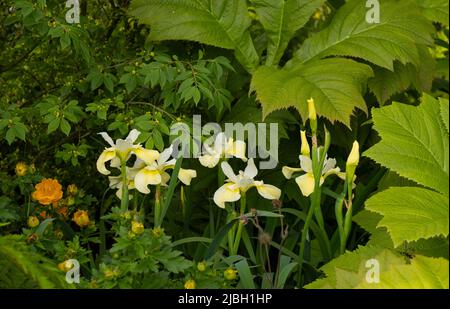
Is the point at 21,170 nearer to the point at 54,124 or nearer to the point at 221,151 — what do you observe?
the point at 54,124

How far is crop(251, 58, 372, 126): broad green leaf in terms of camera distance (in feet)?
6.80

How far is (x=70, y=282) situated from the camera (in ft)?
5.07

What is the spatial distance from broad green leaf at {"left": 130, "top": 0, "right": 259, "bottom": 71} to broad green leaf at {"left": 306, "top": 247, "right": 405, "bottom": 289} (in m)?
0.84

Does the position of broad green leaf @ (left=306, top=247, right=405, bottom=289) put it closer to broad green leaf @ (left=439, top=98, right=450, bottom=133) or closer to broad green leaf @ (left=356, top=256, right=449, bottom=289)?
broad green leaf @ (left=356, top=256, right=449, bottom=289)

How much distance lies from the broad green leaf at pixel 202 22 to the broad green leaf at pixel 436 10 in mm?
607

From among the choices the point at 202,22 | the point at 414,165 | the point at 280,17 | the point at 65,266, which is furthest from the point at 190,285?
the point at 280,17

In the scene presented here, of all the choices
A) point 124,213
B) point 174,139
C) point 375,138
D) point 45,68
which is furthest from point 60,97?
point 375,138

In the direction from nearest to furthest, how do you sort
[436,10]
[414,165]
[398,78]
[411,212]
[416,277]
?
[416,277] → [411,212] → [414,165] → [398,78] → [436,10]

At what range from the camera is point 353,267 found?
1.73 m

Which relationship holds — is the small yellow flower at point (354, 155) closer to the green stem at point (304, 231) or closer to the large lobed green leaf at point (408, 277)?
the green stem at point (304, 231)

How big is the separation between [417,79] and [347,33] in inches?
11.0

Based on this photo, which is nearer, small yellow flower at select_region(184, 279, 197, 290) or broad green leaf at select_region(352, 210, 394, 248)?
small yellow flower at select_region(184, 279, 197, 290)

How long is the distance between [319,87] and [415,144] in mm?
439

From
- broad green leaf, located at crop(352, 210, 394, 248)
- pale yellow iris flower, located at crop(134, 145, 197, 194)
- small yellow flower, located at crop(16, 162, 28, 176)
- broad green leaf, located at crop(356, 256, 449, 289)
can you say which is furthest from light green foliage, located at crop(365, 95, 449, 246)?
small yellow flower, located at crop(16, 162, 28, 176)
